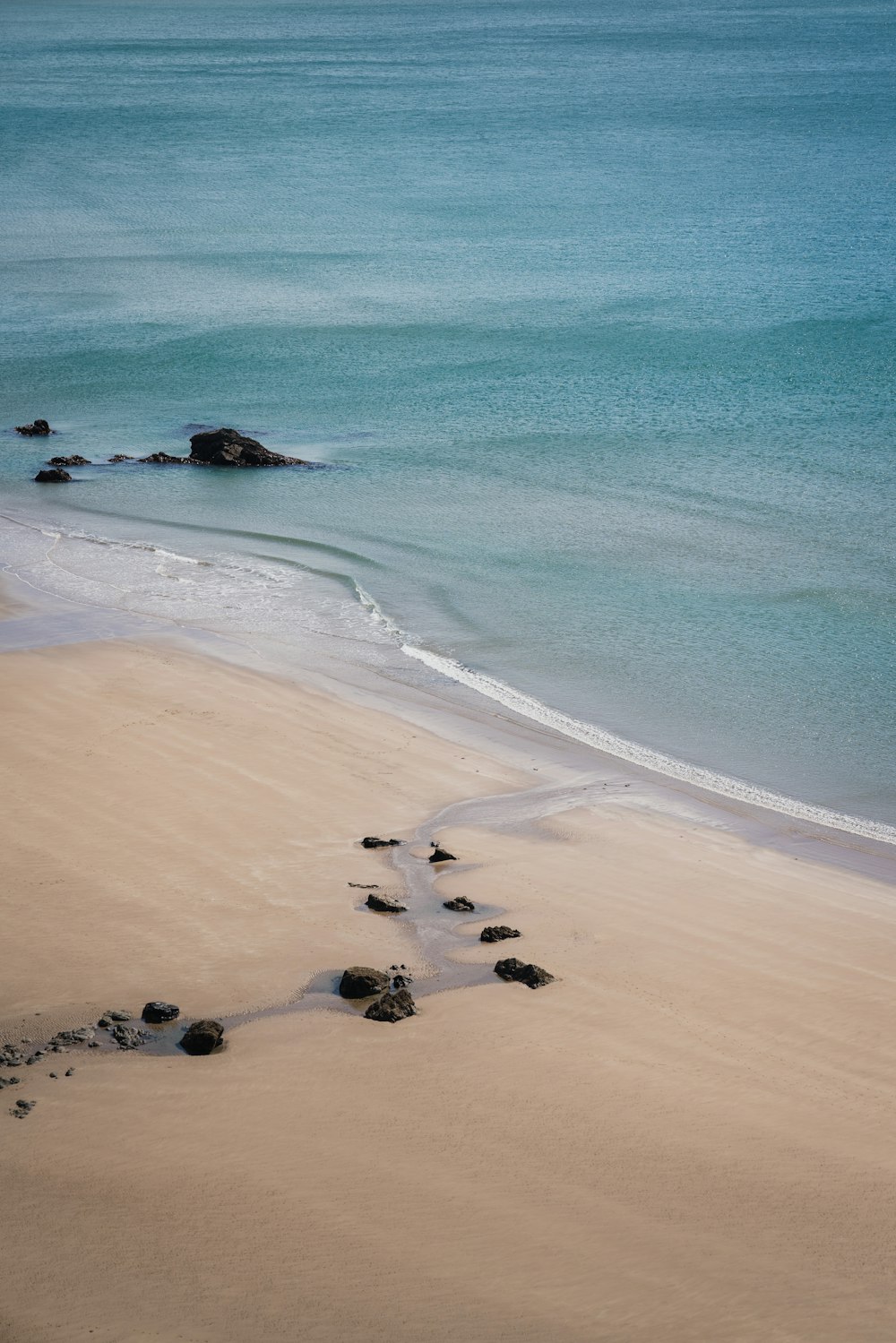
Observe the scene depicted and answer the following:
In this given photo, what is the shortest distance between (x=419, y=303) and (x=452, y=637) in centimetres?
2331

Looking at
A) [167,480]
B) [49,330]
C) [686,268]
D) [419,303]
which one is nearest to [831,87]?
[686,268]

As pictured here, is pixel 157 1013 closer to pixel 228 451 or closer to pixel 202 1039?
pixel 202 1039

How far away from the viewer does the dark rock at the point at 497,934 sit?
32.9 feet

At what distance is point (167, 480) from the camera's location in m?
25.1

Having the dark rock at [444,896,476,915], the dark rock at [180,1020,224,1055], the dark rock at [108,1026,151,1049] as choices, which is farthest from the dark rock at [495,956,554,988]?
the dark rock at [108,1026,151,1049]

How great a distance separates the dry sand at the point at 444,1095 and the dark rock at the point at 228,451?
44.0 feet

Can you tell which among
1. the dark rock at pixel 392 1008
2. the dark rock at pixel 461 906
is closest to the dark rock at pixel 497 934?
the dark rock at pixel 461 906

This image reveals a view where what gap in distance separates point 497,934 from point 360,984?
1.41m

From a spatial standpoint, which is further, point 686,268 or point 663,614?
point 686,268

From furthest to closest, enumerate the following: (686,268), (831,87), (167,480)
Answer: (831,87) < (686,268) < (167,480)

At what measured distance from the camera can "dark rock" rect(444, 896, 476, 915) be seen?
1053 cm

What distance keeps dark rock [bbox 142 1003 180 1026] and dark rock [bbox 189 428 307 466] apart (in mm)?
18151

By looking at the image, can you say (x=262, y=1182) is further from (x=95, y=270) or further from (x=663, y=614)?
(x=95, y=270)

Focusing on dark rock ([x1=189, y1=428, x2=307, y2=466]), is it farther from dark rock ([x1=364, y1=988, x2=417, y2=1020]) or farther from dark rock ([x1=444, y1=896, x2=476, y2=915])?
Result: dark rock ([x1=364, y1=988, x2=417, y2=1020])
